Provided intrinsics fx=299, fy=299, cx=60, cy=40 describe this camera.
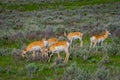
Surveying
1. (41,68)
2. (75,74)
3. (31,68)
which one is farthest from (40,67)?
(75,74)

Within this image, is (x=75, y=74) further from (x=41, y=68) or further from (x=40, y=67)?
(x=40, y=67)

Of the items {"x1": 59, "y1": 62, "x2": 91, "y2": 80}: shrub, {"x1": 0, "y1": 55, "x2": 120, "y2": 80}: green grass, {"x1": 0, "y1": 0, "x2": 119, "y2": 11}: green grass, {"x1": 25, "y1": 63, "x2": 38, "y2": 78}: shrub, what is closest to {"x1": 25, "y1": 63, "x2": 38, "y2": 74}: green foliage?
{"x1": 25, "y1": 63, "x2": 38, "y2": 78}: shrub

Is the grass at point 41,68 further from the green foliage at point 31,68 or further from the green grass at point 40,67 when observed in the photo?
the green foliage at point 31,68

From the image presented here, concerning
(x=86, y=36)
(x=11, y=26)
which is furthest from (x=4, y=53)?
(x=11, y=26)

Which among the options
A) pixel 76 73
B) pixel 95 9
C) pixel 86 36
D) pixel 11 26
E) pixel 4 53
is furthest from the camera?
pixel 95 9

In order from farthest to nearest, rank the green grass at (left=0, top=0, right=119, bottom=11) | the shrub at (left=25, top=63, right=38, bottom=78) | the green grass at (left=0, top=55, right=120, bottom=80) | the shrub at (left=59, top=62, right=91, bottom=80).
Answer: the green grass at (left=0, top=0, right=119, bottom=11), the shrub at (left=25, top=63, right=38, bottom=78), the green grass at (left=0, top=55, right=120, bottom=80), the shrub at (left=59, top=62, right=91, bottom=80)

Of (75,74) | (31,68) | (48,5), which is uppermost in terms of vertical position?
(75,74)

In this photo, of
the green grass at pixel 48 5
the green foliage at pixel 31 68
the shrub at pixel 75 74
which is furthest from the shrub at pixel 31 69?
the green grass at pixel 48 5

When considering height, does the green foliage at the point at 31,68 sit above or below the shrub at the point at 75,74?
below

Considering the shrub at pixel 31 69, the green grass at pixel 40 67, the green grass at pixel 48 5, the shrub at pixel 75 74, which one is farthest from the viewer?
the green grass at pixel 48 5

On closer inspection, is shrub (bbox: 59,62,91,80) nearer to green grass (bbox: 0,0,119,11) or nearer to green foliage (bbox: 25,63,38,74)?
green foliage (bbox: 25,63,38,74)

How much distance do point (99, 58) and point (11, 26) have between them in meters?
14.6

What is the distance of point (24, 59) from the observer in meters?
13.9

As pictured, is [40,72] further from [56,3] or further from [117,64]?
[56,3]
